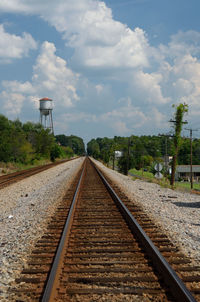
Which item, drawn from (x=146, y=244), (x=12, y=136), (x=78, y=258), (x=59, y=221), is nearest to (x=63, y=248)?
(x=78, y=258)

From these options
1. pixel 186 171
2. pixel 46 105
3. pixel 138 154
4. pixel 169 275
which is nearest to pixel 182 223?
pixel 169 275

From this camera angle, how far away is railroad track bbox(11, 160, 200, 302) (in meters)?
3.86

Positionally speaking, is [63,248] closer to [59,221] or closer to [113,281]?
[113,281]

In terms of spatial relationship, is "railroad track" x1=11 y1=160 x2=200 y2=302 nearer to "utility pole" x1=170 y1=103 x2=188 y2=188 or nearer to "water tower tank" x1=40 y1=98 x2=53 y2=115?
"utility pole" x1=170 y1=103 x2=188 y2=188

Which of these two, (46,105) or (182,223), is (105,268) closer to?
(182,223)

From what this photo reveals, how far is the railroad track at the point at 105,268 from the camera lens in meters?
3.86

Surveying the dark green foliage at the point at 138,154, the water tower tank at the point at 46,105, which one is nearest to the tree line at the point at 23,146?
the water tower tank at the point at 46,105

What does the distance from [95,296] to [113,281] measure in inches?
16.8

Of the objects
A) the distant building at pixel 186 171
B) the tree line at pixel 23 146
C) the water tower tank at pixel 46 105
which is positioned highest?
the water tower tank at pixel 46 105

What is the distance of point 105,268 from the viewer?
466 centimetres

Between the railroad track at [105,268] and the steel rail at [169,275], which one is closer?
the steel rail at [169,275]

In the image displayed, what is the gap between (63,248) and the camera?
5.49 metres

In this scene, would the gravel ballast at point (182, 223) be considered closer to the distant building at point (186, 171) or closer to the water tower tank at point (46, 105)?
the water tower tank at point (46, 105)

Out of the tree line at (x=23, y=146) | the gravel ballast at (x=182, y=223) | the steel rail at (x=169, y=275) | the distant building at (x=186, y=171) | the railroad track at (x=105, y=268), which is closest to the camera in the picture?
the steel rail at (x=169, y=275)
